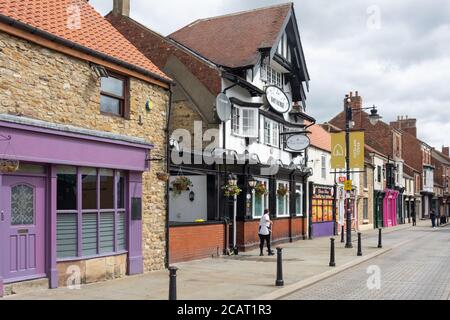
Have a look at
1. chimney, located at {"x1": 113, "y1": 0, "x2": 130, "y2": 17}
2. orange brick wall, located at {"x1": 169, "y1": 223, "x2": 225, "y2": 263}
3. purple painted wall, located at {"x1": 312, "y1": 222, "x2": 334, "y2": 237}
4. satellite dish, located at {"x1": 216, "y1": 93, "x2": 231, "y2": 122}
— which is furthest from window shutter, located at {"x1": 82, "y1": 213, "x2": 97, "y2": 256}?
purple painted wall, located at {"x1": 312, "y1": 222, "x2": 334, "y2": 237}

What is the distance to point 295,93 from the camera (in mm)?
28625

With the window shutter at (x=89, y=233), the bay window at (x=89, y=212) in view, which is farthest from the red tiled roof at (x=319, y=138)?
the window shutter at (x=89, y=233)

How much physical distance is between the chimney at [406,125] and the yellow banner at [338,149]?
46.1 meters

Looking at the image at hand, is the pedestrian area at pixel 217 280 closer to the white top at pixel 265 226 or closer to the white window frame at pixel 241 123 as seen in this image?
the white top at pixel 265 226

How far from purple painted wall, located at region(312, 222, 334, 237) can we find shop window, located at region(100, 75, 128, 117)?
19.5 meters

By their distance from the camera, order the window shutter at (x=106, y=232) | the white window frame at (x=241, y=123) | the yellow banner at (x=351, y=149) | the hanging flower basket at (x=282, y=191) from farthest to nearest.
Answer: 1. the yellow banner at (x=351, y=149)
2. the hanging flower basket at (x=282, y=191)
3. the white window frame at (x=241, y=123)
4. the window shutter at (x=106, y=232)

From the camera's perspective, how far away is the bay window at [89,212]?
465 inches

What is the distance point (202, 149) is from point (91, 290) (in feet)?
32.3

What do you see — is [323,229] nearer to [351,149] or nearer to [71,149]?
[351,149]

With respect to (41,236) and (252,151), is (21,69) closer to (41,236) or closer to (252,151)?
(41,236)

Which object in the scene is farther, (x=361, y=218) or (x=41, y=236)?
(x=361, y=218)

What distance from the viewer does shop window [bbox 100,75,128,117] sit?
13258mm

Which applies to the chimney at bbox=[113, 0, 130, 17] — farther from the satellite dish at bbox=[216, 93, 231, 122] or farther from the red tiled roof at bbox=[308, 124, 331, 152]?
the red tiled roof at bbox=[308, 124, 331, 152]

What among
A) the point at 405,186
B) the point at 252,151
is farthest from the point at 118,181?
the point at 405,186
